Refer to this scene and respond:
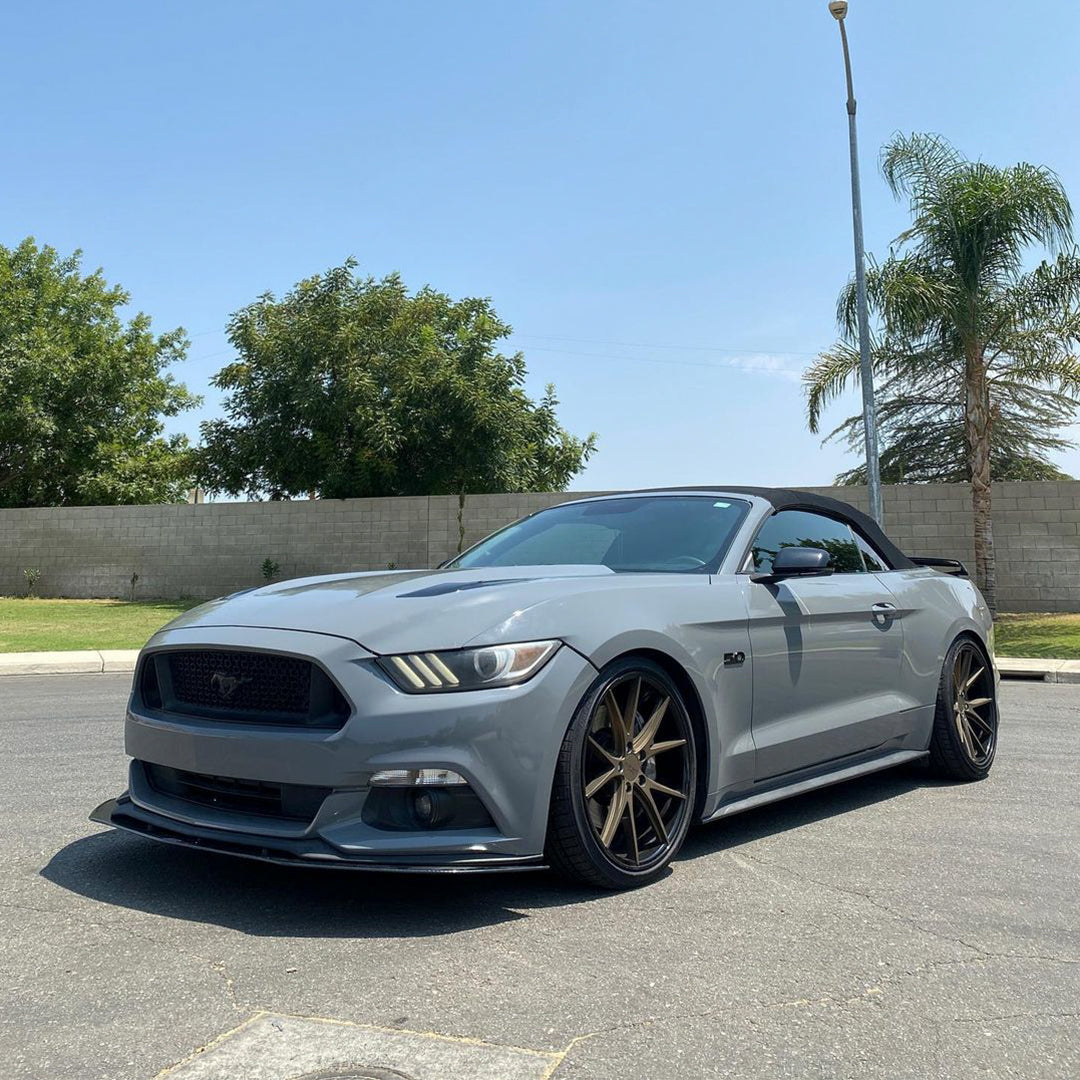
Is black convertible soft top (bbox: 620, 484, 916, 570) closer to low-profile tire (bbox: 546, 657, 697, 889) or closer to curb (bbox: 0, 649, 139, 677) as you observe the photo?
low-profile tire (bbox: 546, 657, 697, 889)

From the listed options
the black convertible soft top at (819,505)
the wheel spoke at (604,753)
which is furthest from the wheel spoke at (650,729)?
the black convertible soft top at (819,505)

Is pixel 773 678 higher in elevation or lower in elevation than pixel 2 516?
lower

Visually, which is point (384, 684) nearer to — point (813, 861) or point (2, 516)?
point (813, 861)

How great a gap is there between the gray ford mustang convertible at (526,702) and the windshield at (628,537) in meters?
0.02

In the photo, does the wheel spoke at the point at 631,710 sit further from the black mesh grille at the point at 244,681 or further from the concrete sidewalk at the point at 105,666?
the concrete sidewalk at the point at 105,666

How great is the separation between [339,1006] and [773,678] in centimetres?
237

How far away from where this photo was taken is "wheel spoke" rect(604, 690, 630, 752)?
3.91m

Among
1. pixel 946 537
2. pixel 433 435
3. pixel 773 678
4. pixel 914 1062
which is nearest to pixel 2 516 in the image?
pixel 433 435

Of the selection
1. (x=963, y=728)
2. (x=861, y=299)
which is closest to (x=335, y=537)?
(x=861, y=299)

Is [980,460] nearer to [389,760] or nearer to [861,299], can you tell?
[861,299]

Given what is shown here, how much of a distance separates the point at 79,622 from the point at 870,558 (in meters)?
17.6

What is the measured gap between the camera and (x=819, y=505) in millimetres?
5625

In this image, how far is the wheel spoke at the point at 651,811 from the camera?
3.98 metres

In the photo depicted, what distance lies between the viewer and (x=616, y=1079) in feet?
8.15
